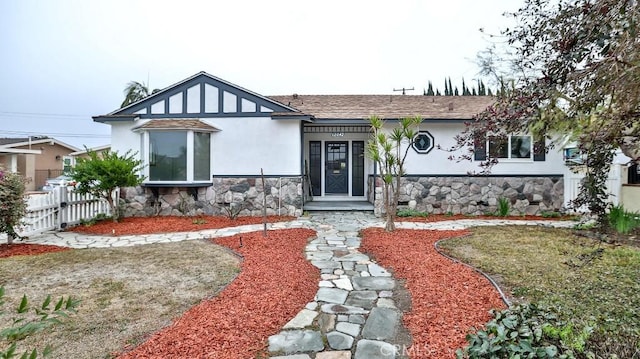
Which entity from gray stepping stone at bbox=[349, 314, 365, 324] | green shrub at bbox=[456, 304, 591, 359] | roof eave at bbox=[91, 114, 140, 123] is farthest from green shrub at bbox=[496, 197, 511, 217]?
roof eave at bbox=[91, 114, 140, 123]

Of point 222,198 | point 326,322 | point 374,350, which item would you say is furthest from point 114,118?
point 374,350

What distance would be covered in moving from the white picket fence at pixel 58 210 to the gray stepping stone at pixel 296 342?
668cm

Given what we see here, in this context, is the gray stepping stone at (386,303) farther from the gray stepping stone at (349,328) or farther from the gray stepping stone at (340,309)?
the gray stepping stone at (349,328)

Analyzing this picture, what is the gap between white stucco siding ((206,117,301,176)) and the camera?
30.9 feet

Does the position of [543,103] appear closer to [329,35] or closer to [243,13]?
[243,13]

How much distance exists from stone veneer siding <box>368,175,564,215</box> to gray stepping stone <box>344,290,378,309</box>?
6341 millimetres

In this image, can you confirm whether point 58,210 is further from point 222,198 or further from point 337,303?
point 337,303

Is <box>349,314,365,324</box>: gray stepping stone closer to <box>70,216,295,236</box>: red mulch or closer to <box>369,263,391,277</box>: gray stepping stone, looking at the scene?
<box>369,263,391,277</box>: gray stepping stone

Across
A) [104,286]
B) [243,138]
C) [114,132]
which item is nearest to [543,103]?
[104,286]

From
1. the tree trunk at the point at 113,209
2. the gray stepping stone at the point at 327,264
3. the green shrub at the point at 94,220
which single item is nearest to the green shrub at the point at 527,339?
the gray stepping stone at the point at 327,264

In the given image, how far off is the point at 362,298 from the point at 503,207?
25.3ft

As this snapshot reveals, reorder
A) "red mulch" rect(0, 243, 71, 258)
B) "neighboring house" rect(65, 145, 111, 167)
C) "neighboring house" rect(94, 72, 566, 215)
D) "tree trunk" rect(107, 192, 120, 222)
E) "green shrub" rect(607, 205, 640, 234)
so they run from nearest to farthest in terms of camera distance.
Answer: "red mulch" rect(0, 243, 71, 258) → "green shrub" rect(607, 205, 640, 234) → "tree trunk" rect(107, 192, 120, 222) → "neighboring house" rect(65, 145, 111, 167) → "neighboring house" rect(94, 72, 566, 215)

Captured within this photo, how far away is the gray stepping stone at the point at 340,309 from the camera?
3195 millimetres

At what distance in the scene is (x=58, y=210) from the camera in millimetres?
7809
